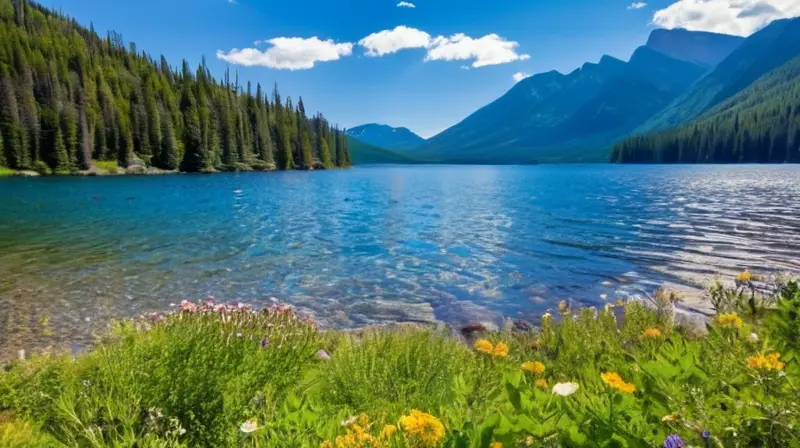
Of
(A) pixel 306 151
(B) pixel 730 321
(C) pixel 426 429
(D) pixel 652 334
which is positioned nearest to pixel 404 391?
(C) pixel 426 429

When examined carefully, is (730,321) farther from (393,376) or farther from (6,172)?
(6,172)

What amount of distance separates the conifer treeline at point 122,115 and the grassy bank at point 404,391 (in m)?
126

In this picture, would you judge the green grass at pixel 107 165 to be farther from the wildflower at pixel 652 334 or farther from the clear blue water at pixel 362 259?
the wildflower at pixel 652 334

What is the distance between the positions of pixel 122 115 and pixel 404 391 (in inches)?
5643

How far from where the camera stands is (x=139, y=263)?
18.8 meters

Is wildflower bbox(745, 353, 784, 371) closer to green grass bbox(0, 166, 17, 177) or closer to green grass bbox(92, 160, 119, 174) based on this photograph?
green grass bbox(0, 166, 17, 177)

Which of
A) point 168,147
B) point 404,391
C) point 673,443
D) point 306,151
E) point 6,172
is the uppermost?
point 306,151

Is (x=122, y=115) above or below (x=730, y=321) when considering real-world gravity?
above

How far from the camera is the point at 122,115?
124312mm

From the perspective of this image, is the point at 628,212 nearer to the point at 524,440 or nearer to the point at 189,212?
the point at 189,212

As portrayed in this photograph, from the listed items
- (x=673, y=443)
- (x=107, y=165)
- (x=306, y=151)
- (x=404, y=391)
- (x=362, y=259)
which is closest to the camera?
(x=673, y=443)

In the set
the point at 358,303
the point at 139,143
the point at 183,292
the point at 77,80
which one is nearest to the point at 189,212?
the point at 183,292

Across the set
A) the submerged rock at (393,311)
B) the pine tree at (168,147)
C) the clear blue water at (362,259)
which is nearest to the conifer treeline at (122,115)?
the pine tree at (168,147)

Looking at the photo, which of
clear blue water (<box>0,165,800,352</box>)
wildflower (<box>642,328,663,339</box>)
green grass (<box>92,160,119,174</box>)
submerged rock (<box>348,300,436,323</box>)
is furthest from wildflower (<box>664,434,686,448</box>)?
green grass (<box>92,160,119,174</box>)
